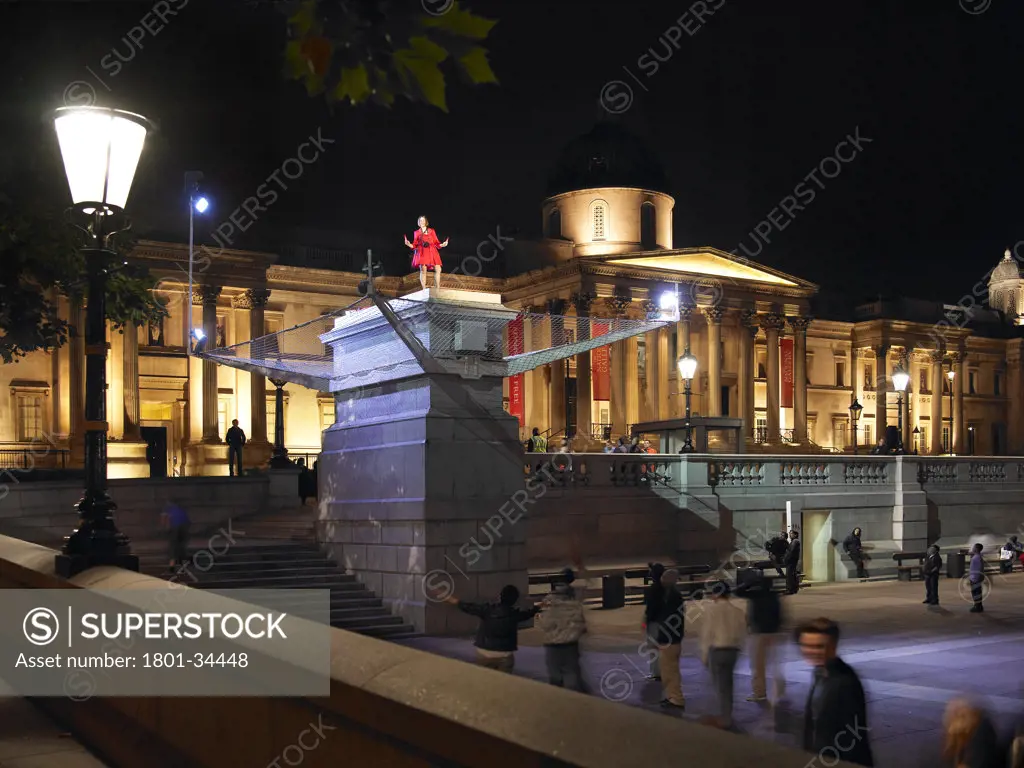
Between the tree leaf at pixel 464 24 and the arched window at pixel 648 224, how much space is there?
62.0m

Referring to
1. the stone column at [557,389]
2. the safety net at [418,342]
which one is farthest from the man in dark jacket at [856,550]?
the stone column at [557,389]

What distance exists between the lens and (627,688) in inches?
551

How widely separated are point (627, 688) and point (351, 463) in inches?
330

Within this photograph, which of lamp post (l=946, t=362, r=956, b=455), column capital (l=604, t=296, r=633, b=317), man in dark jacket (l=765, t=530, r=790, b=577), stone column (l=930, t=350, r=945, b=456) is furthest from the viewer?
lamp post (l=946, t=362, r=956, b=455)

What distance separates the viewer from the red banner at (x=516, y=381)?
21625mm

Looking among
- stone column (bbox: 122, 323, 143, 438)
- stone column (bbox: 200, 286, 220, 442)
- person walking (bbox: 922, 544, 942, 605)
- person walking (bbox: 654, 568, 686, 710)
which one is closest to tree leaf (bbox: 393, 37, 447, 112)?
person walking (bbox: 654, 568, 686, 710)

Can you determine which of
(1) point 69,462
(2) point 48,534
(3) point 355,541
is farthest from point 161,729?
(1) point 69,462

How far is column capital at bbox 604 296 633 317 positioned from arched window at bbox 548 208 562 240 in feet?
Answer: 35.8

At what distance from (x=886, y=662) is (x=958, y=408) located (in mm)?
66219

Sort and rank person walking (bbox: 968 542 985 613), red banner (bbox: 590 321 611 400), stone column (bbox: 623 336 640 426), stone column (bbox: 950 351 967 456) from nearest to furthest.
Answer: person walking (bbox: 968 542 985 613) < red banner (bbox: 590 321 611 400) < stone column (bbox: 623 336 640 426) < stone column (bbox: 950 351 967 456)

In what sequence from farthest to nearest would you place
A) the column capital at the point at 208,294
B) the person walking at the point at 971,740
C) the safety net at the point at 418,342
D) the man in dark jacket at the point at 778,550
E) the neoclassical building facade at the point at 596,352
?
the column capital at the point at 208,294, the neoclassical building facade at the point at 596,352, the man in dark jacket at the point at 778,550, the safety net at the point at 418,342, the person walking at the point at 971,740

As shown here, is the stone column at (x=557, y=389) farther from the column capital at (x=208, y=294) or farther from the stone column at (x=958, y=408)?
the stone column at (x=958, y=408)

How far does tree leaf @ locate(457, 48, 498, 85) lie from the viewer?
3223mm

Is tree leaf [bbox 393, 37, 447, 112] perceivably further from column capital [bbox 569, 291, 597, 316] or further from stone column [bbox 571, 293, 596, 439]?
column capital [bbox 569, 291, 597, 316]
